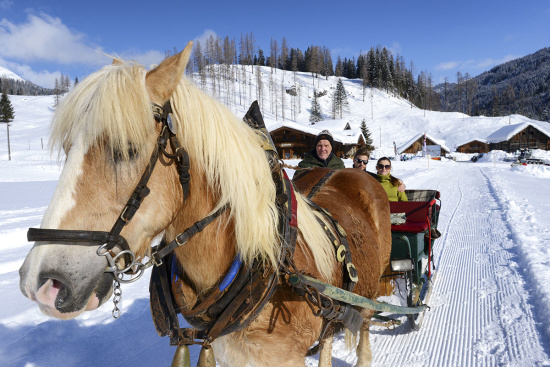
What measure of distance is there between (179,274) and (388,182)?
397cm

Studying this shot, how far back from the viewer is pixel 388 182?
16.3ft

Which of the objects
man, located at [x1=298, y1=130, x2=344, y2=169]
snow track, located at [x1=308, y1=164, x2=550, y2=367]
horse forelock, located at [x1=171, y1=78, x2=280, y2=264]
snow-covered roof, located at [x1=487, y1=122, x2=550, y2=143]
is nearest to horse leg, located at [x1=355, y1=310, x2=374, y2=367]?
snow track, located at [x1=308, y1=164, x2=550, y2=367]

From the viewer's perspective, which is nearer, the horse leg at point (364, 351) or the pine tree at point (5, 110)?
the horse leg at point (364, 351)

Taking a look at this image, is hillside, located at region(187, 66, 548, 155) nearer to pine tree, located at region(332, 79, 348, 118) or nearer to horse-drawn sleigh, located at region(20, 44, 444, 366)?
pine tree, located at region(332, 79, 348, 118)

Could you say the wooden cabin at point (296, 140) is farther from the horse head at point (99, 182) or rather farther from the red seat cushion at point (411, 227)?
the horse head at point (99, 182)

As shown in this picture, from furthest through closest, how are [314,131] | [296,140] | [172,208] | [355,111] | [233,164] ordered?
[355,111], [296,140], [314,131], [233,164], [172,208]

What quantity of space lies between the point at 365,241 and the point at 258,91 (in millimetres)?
72640

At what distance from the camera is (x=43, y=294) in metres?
1.12

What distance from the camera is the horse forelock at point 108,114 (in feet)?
3.93

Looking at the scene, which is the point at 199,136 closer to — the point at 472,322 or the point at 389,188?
the point at 472,322

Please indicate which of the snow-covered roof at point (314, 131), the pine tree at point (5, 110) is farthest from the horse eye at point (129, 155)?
the pine tree at point (5, 110)

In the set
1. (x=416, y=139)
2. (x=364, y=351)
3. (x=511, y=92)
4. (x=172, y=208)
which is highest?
(x=511, y=92)

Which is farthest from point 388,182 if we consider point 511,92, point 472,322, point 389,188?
point 511,92

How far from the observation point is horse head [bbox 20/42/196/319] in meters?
1.13
